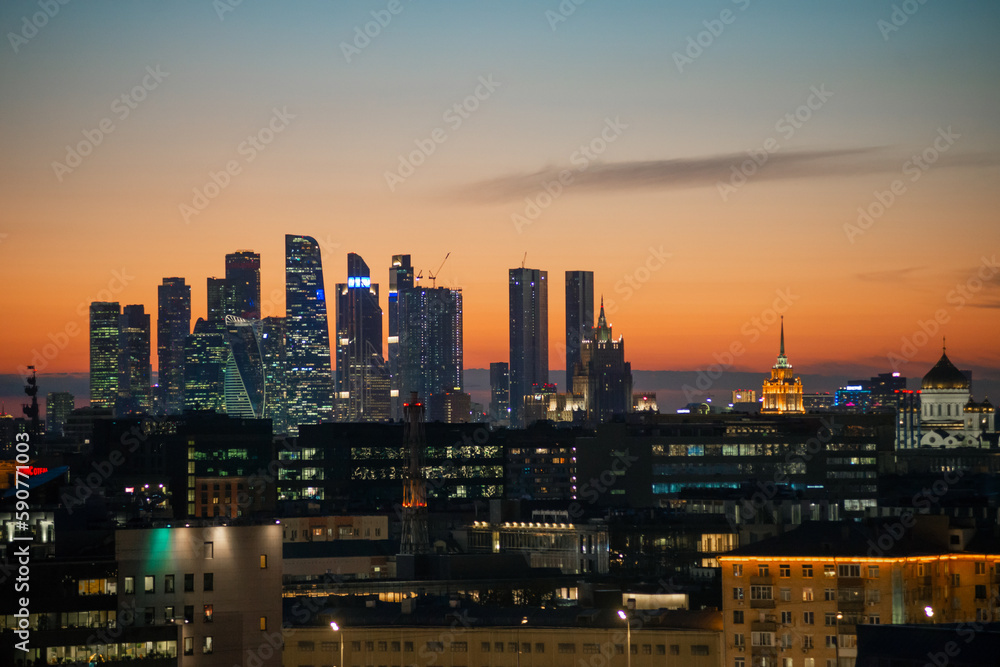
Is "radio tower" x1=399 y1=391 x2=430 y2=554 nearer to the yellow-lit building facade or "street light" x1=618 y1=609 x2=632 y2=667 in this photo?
"street light" x1=618 y1=609 x2=632 y2=667

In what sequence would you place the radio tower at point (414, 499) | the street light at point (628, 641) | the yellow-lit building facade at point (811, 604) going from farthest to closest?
the radio tower at point (414, 499), the yellow-lit building facade at point (811, 604), the street light at point (628, 641)

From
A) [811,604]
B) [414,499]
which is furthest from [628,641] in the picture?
[414,499]

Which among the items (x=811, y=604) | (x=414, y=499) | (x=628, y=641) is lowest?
(x=628, y=641)

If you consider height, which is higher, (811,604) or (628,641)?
(811,604)

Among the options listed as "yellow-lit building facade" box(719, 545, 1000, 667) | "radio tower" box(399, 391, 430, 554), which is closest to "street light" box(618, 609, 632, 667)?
"yellow-lit building facade" box(719, 545, 1000, 667)

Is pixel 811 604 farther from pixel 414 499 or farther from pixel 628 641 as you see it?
pixel 414 499

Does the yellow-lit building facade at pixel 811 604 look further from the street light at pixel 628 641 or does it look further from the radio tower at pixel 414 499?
the radio tower at pixel 414 499

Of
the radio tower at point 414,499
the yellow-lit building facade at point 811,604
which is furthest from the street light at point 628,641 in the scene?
the radio tower at point 414,499
